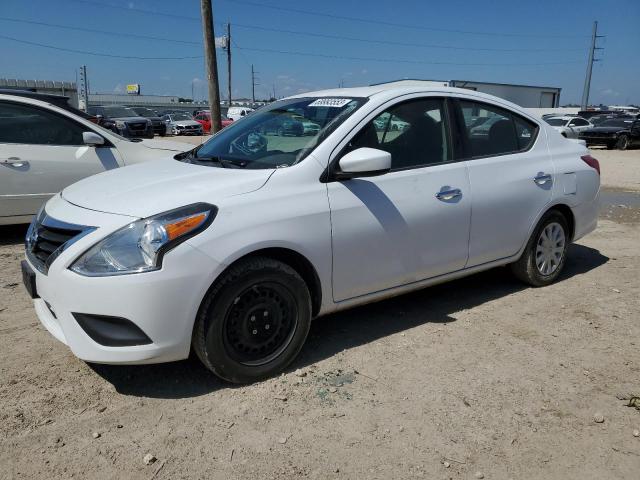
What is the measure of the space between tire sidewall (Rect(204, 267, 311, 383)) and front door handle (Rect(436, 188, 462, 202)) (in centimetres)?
125

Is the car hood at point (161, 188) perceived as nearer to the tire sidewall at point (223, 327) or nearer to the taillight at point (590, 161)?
the tire sidewall at point (223, 327)

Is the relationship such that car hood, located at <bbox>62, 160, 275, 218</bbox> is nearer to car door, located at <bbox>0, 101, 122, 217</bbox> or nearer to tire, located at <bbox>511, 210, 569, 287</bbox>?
tire, located at <bbox>511, 210, 569, 287</bbox>

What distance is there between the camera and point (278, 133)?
380 centimetres

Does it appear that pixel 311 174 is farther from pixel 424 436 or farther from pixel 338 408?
pixel 424 436

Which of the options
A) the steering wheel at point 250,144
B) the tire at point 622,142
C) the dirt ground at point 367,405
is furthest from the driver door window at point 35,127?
the tire at point 622,142

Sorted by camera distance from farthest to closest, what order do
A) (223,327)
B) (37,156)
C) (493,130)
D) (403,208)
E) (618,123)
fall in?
(618,123), (37,156), (493,130), (403,208), (223,327)

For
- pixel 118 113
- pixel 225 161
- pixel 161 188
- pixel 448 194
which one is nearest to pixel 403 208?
pixel 448 194

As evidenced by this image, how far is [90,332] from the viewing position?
279cm

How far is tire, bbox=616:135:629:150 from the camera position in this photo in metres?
23.9

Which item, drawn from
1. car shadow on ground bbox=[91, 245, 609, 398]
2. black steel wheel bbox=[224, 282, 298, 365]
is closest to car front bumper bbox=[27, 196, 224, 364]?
black steel wheel bbox=[224, 282, 298, 365]

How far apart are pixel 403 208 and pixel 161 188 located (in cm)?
153

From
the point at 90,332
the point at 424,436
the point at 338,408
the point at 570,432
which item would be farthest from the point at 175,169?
the point at 570,432

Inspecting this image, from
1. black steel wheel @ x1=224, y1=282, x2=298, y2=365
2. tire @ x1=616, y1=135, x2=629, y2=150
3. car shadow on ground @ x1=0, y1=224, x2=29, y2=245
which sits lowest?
car shadow on ground @ x1=0, y1=224, x2=29, y2=245

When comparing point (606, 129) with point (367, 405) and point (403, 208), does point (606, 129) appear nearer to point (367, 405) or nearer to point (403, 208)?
point (403, 208)
